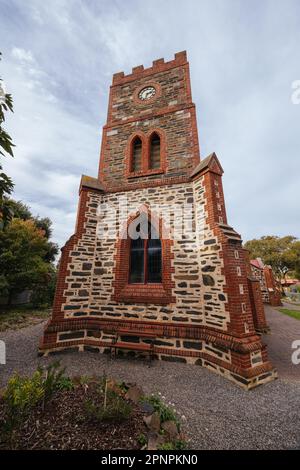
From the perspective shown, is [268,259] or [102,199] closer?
[102,199]

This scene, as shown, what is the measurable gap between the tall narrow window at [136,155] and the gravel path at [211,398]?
7.39 metres

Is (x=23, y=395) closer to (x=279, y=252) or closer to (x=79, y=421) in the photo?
(x=79, y=421)

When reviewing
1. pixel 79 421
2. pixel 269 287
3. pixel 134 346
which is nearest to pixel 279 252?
pixel 269 287

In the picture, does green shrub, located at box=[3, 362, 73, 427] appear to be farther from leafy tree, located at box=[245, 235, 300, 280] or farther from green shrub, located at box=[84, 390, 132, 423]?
leafy tree, located at box=[245, 235, 300, 280]

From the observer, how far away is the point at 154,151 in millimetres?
8578

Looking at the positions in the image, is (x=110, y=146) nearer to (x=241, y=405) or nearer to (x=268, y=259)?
(x=241, y=405)

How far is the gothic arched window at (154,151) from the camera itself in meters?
8.37

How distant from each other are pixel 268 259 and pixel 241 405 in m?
38.7

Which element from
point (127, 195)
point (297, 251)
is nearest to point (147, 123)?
point (127, 195)

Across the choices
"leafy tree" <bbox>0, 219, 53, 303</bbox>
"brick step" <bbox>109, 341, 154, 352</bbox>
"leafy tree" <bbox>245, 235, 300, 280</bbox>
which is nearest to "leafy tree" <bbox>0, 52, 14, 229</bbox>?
"brick step" <bbox>109, 341, 154, 352</bbox>

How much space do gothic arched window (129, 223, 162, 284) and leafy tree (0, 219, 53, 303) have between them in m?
10.3

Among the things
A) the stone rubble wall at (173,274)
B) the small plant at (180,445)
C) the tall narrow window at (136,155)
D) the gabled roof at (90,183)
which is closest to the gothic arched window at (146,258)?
the stone rubble wall at (173,274)

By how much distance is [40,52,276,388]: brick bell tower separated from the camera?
518cm

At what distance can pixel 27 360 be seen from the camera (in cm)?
532
